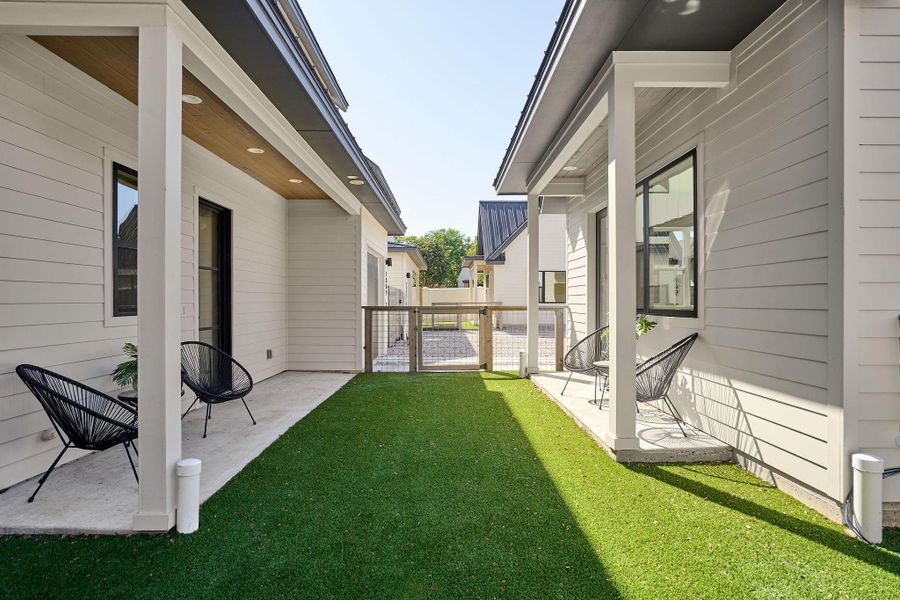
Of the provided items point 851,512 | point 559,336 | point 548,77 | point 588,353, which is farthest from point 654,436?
point 559,336

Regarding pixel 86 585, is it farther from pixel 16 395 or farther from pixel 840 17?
pixel 840 17

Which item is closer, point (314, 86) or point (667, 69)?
point (667, 69)

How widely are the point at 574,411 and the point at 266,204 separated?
15.3 ft

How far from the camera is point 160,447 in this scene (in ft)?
6.68

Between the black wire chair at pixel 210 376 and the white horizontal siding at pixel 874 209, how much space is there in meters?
4.00

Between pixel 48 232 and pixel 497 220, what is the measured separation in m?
15.7

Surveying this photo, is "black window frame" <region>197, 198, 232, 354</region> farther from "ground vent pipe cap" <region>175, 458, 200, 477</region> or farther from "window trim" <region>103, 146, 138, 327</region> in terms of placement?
"ground vent pipe cap" <region>175, 458, 200, 477</region>

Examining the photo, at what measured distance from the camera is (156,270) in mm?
2006

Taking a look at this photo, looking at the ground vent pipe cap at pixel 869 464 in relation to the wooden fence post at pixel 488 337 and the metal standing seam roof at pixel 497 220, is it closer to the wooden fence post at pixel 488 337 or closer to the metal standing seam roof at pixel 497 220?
the wooden fence post at pixel 488 337

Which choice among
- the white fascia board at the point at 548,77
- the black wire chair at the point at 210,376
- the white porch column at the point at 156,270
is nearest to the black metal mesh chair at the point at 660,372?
the white fascia board at the point at 548,77

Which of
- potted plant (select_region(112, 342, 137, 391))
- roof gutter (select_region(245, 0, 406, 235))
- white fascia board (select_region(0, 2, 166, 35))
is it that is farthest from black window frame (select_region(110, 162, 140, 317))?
roof gutter (select_region(245, 0, 406, 235))

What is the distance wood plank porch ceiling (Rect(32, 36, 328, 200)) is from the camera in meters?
2.56

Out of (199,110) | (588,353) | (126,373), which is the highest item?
(199,110)

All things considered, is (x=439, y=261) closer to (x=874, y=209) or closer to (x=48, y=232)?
(x=48, y=232)
